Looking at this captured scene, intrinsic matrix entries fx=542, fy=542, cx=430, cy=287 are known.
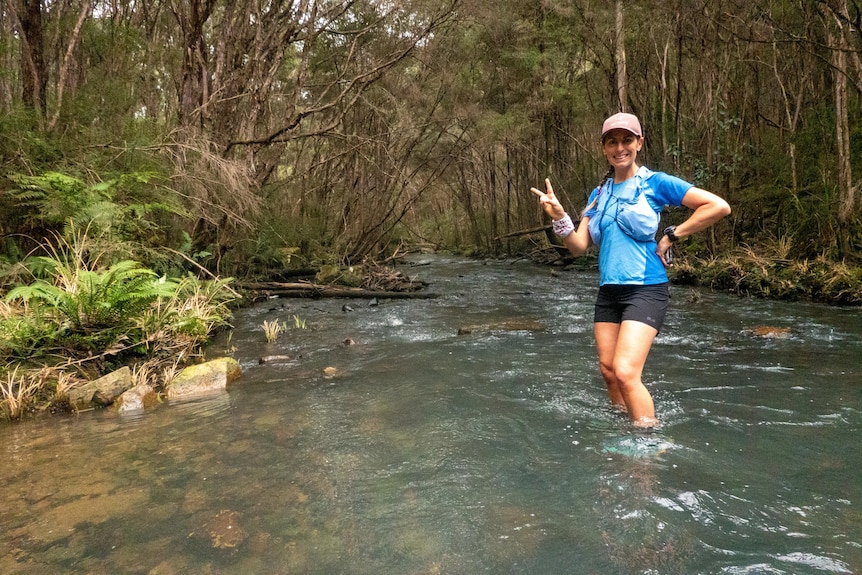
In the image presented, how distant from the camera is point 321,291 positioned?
454 inches

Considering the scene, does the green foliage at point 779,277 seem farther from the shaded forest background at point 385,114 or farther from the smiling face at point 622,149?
the smiling face at point 622,149

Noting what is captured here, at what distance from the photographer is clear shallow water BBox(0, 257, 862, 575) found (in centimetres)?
219

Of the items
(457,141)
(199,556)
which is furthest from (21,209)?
(457,141)

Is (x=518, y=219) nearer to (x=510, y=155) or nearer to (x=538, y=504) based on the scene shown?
(x=510, y=155)

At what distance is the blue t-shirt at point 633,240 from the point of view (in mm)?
3021

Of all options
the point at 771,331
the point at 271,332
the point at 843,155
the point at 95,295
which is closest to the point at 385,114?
the point at 271,332

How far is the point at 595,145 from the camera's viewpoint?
17156 millimetres

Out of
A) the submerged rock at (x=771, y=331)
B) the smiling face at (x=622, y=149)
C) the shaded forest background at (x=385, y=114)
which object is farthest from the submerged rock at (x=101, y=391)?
the submerged rock at (x=771, y=331)

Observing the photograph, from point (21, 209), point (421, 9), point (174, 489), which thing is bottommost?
point (174, 489)

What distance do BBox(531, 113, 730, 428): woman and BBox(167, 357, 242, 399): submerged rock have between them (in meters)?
3.43

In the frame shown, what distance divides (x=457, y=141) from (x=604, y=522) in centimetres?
1588

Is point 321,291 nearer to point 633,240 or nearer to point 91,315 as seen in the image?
point 91,315

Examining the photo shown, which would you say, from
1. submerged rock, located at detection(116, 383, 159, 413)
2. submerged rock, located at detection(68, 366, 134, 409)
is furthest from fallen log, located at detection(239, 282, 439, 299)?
submerged rock, located at detection(116, 383, 159, 413)

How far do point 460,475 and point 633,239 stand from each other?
1633 millimetres
